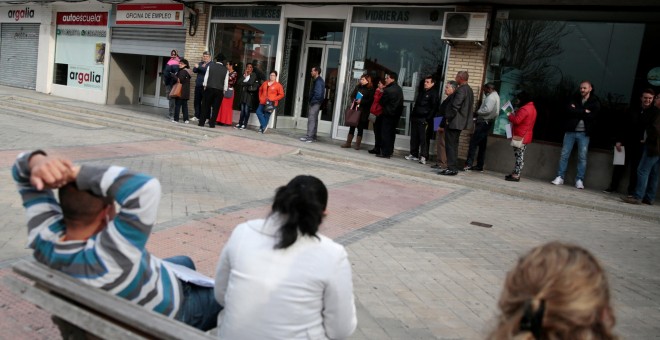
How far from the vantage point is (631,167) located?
991 cm

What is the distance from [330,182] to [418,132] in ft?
10.9

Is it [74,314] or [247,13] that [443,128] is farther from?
[74,314]

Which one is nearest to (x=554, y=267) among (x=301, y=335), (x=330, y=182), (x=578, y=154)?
(x=301, y=335)

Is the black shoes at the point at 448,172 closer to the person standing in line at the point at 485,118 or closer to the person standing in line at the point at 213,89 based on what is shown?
the person standing in line at the point at 485,118

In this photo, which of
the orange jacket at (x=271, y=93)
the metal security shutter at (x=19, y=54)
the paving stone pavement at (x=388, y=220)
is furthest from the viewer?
the metal security shutter at (x=19, y=54)

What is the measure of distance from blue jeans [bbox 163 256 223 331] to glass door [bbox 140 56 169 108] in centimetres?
1770

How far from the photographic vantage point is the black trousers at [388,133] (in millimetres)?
11531

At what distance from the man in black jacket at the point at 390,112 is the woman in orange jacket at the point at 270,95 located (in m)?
3.09

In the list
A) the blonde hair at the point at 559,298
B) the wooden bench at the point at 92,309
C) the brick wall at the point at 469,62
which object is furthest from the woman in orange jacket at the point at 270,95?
the blonde hair at the point at 559,298

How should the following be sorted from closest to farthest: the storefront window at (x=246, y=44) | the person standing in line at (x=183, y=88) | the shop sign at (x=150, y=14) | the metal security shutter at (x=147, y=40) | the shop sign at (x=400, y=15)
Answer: the shop sign at (x=400, y=15) → the person standing in line at (x=183, y=88) → the storefront window at (x=246, y=44) → the shop sign at (x=150, y=14) → the metal security shutter at (x=147, y=40)

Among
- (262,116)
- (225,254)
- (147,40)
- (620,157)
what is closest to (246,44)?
(262,116)

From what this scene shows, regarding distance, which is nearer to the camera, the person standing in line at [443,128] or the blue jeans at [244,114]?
the person standing in line at [443,128]

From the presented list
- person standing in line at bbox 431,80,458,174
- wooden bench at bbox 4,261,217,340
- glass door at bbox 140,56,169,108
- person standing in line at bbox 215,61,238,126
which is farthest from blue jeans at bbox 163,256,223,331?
glass door at bbox 140,56,169,108

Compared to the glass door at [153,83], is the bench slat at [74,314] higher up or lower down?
lower down
